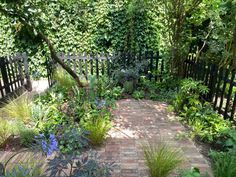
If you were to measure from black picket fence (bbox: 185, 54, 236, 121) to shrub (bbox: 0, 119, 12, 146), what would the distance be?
343cm

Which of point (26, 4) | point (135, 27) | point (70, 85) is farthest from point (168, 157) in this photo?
point (135, 27)

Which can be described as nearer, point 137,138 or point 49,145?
point 49,145

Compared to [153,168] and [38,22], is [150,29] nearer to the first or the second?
[38,22]

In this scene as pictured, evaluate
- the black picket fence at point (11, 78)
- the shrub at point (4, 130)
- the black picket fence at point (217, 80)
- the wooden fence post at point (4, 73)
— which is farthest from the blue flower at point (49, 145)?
the wooden fence post at point (4, 73)

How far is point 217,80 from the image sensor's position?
13.5 feet

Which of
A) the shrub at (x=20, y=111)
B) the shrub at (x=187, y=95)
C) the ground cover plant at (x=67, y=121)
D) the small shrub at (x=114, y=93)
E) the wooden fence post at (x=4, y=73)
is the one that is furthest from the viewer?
the wooden fence post at (x=4, y=73)

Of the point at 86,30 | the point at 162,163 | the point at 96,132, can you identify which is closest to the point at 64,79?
the point at 86,30

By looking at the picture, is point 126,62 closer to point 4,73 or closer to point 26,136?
point 4,73

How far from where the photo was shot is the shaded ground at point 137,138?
2552mm

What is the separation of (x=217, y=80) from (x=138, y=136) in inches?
78.1

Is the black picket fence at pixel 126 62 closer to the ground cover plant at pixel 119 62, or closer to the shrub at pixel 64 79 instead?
the ground cover plant at pixel 119 62

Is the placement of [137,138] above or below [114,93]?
below

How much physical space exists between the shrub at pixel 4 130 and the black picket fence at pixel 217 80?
3.43m

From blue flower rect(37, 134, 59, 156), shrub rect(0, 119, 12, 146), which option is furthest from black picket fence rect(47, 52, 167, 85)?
blue flower rect(37, 134, 59, 156)
